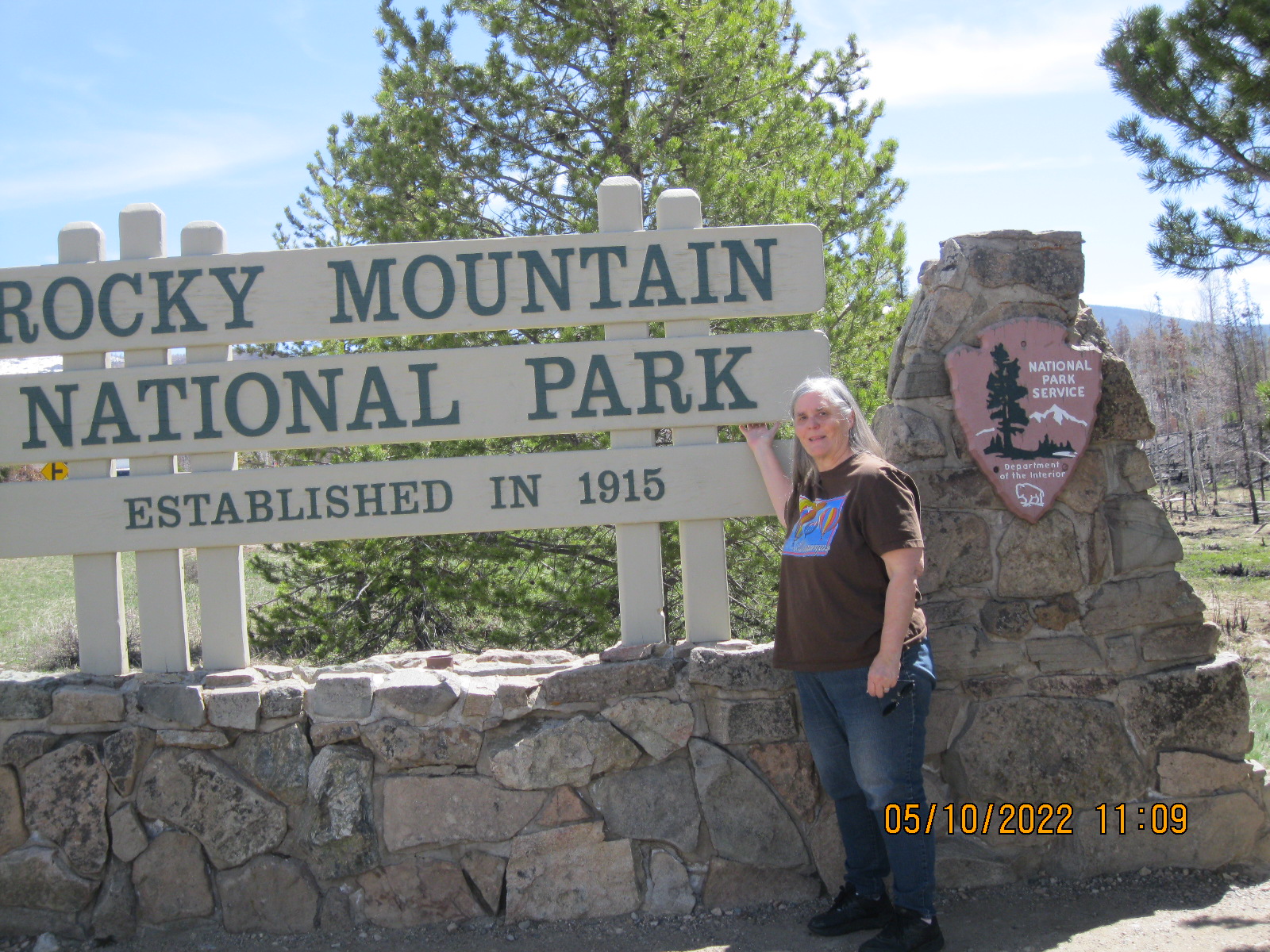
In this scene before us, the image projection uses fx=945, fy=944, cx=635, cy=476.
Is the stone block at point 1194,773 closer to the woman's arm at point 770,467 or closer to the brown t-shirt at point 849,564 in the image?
the brown t-shirt at point 849,564

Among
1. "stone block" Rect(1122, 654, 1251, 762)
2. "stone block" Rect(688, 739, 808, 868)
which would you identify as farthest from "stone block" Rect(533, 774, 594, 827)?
"stone block" Rect(1122, 654, 1251, 762)

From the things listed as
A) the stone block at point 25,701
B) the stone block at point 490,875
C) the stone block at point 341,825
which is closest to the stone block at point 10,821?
the stone block at point 25,701

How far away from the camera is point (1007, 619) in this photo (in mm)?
3385

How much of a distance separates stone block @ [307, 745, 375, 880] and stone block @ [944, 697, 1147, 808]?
2.09 metres

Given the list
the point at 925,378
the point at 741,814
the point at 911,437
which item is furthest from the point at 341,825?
the point at 925,378

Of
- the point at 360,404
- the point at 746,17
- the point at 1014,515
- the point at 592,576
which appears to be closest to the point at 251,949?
the point at 360,404

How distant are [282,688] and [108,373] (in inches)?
52.5

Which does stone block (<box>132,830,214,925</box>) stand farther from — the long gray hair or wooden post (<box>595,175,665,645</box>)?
the long gray hair

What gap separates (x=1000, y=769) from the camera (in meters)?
3.35

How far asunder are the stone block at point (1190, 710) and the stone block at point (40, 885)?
373 cm

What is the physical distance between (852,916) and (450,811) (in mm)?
1382

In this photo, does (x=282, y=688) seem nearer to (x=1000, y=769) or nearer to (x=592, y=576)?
(x=1000, y=769)

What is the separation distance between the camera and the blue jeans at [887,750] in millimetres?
2871

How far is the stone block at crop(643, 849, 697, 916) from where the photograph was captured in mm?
3271
